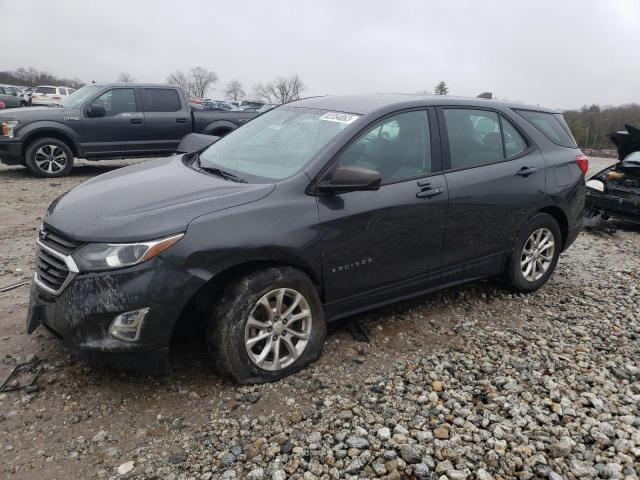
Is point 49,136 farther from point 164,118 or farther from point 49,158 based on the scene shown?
point 164,118

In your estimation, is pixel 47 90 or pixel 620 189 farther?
pixel 47 90

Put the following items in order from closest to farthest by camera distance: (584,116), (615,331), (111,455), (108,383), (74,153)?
(111,455) < (108,383) < (615,331) < (74,153) < (584,116)

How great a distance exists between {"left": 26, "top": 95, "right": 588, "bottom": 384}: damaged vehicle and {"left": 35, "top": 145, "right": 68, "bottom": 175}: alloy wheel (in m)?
6.94

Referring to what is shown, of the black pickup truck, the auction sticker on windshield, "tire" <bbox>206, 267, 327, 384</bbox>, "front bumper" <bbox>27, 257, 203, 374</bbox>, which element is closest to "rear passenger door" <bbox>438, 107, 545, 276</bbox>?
the auction sticker on windshield

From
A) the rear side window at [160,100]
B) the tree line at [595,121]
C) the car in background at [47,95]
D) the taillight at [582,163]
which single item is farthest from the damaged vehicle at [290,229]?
the tree line at [595,121]

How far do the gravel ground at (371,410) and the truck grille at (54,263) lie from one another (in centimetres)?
63

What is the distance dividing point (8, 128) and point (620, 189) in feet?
33.6

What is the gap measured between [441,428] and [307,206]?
1460mm

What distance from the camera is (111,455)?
2.52 meters

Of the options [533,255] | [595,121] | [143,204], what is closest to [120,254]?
[143,204]

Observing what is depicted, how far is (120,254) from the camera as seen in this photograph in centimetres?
264

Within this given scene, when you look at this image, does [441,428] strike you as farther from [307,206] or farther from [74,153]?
[74,153]

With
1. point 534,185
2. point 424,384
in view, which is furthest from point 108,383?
point 534,185

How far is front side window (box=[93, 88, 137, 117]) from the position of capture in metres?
10.0
